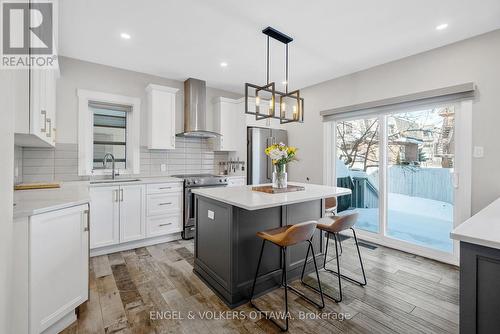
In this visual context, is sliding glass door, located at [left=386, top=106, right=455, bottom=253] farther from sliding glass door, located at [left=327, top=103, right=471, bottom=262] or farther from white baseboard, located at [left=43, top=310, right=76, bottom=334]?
white baseboard, located at [left=43, top=310, right=76, bottom=334]

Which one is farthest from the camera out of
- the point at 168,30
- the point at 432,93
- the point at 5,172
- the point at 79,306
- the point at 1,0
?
the point at 432,93

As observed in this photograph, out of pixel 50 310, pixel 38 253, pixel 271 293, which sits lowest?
pixel 271 293

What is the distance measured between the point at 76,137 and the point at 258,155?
2.84 m

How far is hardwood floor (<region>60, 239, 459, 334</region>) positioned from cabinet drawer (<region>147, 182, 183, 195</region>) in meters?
0.99

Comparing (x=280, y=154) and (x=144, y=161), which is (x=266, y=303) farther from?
(x=144, y=161)

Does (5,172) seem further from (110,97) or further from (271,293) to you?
(110,97)

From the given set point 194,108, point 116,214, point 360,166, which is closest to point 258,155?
point 194,108

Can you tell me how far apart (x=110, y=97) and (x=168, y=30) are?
1.61 m

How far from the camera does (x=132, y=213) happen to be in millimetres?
3297

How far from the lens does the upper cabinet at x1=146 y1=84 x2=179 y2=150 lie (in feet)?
12.2

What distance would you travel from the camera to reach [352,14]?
2.30 metres

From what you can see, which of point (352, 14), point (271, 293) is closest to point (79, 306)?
point (271, 293)

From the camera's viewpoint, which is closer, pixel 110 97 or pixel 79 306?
pixel 79 306

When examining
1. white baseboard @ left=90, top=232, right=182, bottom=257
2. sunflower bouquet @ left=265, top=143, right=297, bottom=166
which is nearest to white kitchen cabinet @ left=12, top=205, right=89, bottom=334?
white baseboard @ left=90, top=232, right=182, bottom=257
